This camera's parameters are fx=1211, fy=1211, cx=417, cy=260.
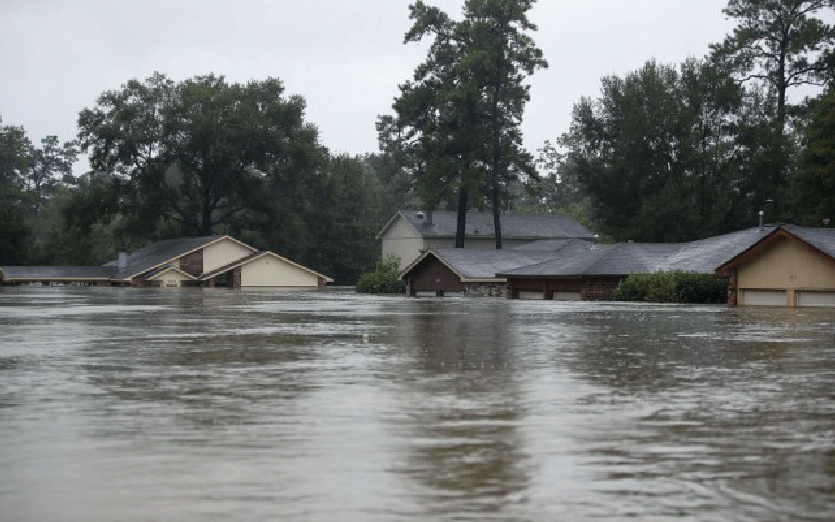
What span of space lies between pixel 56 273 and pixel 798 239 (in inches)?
3326

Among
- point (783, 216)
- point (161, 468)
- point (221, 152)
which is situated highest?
point (221, 152)

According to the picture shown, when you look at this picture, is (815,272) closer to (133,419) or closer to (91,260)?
(133,419)

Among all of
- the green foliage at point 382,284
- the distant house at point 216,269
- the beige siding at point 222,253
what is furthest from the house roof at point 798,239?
the beige siding at point 222,253

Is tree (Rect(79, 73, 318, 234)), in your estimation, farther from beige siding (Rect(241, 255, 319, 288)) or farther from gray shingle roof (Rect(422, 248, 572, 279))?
gray shingle roof (Rect(422, 248, 572, 279))

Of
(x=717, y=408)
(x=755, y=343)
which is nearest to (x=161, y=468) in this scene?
(x=717, y=408)

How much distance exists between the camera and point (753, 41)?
93312 mm

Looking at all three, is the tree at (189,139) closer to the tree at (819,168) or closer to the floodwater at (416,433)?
the tree at (819,168)

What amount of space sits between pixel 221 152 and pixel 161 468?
359 ft

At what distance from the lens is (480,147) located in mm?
98000

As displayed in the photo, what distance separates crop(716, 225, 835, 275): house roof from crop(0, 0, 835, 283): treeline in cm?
1465

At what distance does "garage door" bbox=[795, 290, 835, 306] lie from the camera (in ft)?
192

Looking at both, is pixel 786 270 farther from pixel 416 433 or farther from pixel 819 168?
pixel 416 433

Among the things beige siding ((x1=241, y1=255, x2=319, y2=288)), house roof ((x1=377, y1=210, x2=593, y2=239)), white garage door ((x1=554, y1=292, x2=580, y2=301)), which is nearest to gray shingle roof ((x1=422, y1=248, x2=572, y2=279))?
white garage door ((x1=554, y1=292, x2=580, y2=301))

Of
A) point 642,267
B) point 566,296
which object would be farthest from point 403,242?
point 642,267
